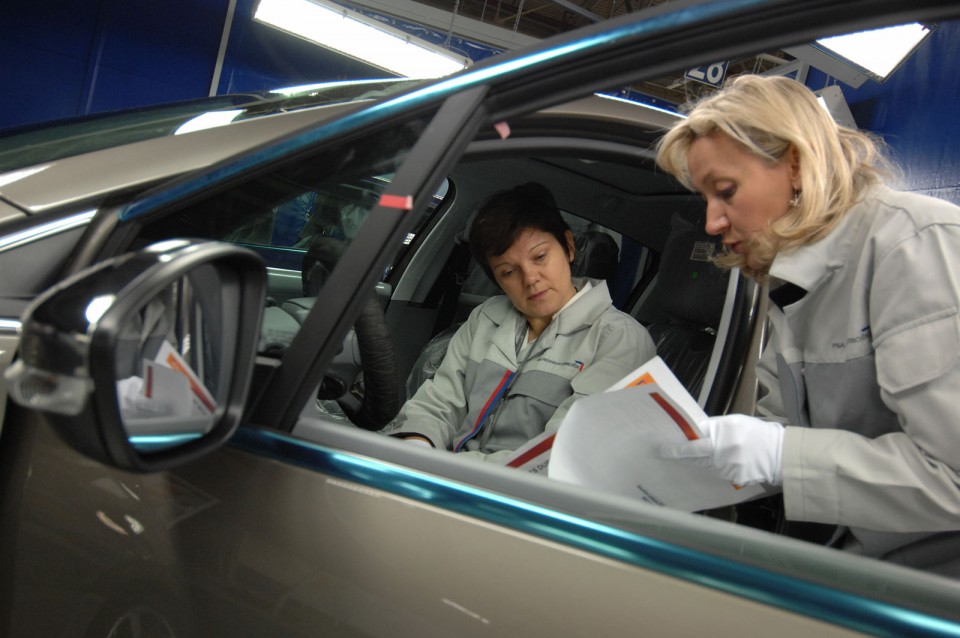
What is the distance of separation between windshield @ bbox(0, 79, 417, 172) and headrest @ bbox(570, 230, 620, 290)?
87 cm

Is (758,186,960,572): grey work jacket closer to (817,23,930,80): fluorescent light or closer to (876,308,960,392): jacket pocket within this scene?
(876,308,960,392): jacket pocket

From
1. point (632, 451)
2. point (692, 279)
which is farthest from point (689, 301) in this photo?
point (632, 451)

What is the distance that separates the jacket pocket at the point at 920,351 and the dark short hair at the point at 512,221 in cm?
122

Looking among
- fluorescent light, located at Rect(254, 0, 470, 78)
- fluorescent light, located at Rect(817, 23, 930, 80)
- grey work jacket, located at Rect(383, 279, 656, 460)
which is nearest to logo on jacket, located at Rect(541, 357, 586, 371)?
grey work jacket, located at Rect(383, 279, 656, 460)

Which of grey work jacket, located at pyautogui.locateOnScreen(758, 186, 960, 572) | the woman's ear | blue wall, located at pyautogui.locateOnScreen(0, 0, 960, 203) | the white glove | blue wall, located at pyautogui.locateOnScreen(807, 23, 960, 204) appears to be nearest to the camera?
grey work jacket, located at pyautogui.locateOnScreen(758, 186, 960, 572)

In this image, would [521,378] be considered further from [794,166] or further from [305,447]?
[305,447]

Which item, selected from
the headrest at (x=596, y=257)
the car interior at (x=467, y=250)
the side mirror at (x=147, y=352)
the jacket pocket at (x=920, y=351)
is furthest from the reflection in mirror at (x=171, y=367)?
the headrest at (x=596, y=257)

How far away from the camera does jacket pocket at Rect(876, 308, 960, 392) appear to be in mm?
1000

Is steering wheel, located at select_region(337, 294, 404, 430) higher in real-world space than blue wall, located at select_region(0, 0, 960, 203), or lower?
lower

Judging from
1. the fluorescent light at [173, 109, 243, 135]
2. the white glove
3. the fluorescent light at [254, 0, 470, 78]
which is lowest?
the white glove

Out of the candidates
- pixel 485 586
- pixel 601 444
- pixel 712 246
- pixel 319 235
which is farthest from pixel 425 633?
pixel 712 246

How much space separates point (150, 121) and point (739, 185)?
1.31m

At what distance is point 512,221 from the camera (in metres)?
2.17

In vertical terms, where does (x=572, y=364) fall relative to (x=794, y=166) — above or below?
below
